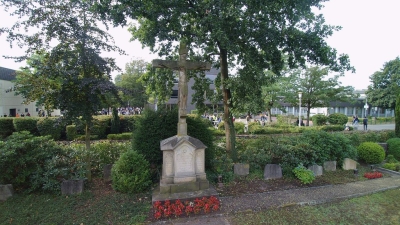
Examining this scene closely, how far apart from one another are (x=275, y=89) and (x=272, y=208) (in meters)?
19.2

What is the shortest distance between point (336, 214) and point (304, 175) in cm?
174

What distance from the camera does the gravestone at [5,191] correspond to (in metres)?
4.69

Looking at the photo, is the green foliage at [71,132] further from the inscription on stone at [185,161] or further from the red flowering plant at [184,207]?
the red flowering plant at [184,207]

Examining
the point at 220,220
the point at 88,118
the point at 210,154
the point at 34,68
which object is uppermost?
the point at 34,68

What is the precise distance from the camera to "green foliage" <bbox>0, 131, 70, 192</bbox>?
15.7ft

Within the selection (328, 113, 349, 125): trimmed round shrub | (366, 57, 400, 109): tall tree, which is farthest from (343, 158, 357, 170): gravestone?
(366, 57, 400, 109): tall tree

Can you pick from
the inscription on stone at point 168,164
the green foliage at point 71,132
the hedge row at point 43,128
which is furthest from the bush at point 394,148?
the green foliage at point 71,132

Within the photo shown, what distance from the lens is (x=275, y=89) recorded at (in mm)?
21719

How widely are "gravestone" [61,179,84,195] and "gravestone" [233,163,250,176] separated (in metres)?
4.27

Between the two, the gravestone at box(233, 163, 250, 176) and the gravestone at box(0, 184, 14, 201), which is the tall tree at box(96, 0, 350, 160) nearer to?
the gravestone at box(233, 163, 250, 176)

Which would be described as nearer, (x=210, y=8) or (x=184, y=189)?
(x=184, y=189)

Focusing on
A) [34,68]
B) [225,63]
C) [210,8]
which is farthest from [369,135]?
[34,68]

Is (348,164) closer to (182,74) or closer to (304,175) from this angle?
(304,175)

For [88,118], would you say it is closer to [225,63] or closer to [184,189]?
[184,189]
